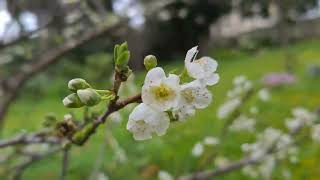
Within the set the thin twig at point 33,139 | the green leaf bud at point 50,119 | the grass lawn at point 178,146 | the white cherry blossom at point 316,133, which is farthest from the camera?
the grass lawn at point 178,146

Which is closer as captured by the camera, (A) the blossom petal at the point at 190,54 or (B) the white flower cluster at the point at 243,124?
(A) the blossom petal at the point at 190,54

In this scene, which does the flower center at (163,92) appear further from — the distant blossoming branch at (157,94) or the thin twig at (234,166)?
→ the thin twig at (234,166)

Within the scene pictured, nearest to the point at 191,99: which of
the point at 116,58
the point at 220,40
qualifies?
the point at 116,58

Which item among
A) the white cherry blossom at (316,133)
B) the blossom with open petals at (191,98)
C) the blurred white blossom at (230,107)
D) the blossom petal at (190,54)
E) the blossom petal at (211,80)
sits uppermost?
the blurred white blossom at (230,107)

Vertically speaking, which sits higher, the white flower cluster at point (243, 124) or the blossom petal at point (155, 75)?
the white flower cluster at point (243, 124)

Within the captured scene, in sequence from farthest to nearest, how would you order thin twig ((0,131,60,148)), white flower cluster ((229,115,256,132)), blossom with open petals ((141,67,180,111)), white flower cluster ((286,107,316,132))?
white flower cluster ((229,115,256,132)) < white flower cluster ((286,107,316,132)) < thin twig ((0,131,60,148)) < blossom with open petals ((141,67,180,111))

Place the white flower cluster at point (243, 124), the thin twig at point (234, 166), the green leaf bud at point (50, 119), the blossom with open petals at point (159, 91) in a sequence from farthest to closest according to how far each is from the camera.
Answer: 1. the white flower cluster at point (243, 124)
2. the thin twig at point (234, 166)
3. the green leaf bud at point (50, 119)
4. the blossom with open petals at point (159, 91)

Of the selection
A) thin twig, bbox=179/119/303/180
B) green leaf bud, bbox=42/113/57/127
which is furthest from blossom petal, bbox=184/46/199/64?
thin twig, bbox=179/119/303/180

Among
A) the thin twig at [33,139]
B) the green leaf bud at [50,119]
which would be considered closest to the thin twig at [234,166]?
the thin twig at [33,139]

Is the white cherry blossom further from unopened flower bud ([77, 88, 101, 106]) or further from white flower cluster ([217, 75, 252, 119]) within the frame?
unopened flower bud ([77, 88, 101, 106])

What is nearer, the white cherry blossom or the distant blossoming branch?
the distant blossoming branch
